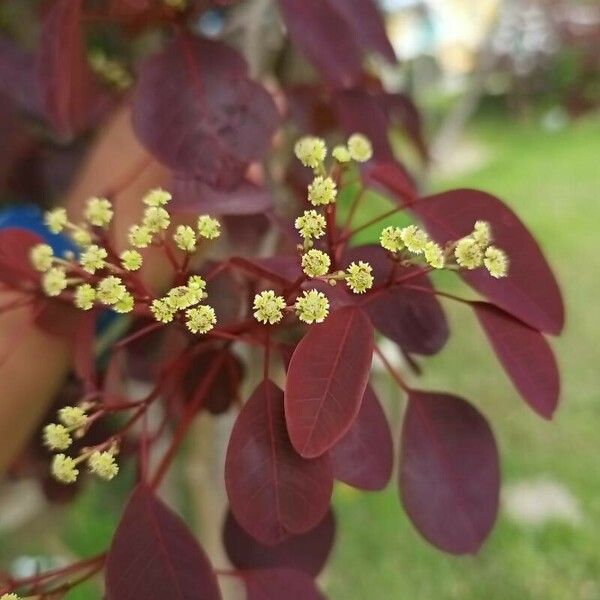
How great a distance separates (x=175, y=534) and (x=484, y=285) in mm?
189

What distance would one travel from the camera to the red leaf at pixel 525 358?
0.40 m

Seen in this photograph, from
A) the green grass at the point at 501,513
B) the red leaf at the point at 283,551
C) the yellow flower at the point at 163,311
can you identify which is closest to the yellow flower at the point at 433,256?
the yellow flower at the point at 163,311

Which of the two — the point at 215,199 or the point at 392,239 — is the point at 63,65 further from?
the point at 392,239

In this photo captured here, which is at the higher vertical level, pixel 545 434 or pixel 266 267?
pixel 266 267

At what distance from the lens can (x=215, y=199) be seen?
0.46 meters

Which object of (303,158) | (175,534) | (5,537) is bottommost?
(5,537)

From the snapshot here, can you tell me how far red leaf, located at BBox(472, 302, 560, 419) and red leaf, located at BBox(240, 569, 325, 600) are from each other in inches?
5.7

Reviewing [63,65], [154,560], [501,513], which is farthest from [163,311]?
[501,513]

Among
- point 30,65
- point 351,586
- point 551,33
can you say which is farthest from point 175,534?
point 551,33

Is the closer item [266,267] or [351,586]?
[266,267]

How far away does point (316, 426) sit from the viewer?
1.11 feet

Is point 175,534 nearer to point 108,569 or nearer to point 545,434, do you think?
point 108,569

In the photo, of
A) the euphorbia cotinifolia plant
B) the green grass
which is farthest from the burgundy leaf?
the green grass

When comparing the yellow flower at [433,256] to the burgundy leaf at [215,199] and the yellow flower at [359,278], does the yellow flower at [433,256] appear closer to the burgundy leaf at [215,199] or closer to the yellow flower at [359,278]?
the yellow flower at [359,278]
